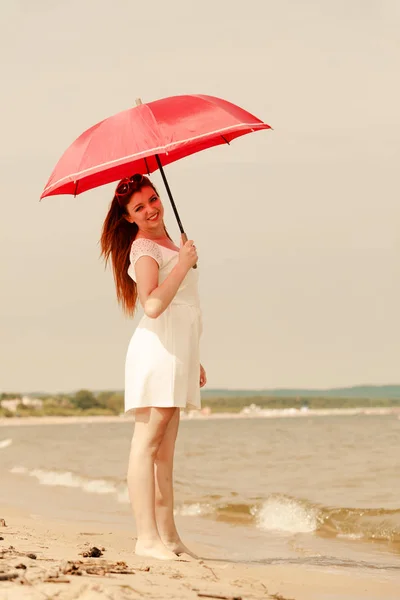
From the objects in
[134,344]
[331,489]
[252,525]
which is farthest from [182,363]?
[331,489]

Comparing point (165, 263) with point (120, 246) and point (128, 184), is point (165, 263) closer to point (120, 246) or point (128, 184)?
point (120, 246)

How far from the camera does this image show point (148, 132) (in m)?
4.89

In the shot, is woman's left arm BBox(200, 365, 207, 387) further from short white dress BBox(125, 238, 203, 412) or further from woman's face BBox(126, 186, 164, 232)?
woman's face BBox(126, 186, 164, 232)

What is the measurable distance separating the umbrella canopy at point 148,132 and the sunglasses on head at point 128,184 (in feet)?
0.58

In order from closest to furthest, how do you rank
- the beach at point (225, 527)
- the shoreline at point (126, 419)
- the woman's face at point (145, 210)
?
the beach at point (225, 527) → the woman's face at point (145, 210) → the shoreline at point (126, 419)

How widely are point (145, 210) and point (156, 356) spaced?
82 centimetres

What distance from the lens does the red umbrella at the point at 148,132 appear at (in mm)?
4836

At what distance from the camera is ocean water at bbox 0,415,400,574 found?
24.5ft

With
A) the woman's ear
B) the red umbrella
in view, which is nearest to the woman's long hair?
the woman's ear

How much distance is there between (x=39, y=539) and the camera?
6.03 metres

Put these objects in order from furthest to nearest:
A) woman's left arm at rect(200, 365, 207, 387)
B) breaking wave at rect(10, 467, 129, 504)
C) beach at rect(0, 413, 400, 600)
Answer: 1. breaking wave at rect(10, 467, 129, 504)
2. woman's left arm at rect(200, 365, 207, 387)
3. beach at rect(0, 413, 400, 600)

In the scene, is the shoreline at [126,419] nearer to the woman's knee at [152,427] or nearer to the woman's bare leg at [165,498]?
the woman's bare leg at [165,498]

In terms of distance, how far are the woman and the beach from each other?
0.92 feet

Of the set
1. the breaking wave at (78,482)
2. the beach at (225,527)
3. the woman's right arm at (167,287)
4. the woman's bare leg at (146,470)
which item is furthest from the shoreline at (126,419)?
the woman's right arm at (167,287)
